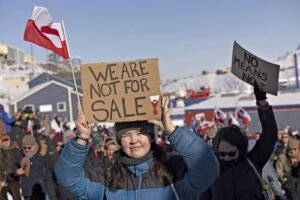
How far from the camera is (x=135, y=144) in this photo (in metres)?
3.08

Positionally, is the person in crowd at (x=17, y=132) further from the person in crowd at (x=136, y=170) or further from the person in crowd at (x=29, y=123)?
the person in crowd at (x=136, y=170)

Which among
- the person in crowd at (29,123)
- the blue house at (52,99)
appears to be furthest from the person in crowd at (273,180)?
the blue house at (52,99)

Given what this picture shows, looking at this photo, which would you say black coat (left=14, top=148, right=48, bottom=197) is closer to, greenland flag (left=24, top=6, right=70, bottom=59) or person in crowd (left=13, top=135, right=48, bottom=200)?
person in crowd (left=13, top=135, right=48, bottom=200)

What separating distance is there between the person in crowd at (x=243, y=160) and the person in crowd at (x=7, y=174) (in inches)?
217

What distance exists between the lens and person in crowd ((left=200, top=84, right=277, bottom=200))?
13.4 feet

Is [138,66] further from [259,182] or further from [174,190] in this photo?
[259,182]

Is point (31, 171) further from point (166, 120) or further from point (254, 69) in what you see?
point (166, 120)

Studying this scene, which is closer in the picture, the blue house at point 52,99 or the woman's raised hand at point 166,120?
the woman's raised hand at point 166,120

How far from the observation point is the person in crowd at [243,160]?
4.08m

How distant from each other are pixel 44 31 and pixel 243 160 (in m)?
1.99

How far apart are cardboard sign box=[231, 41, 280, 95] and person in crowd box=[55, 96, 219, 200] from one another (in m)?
1.52

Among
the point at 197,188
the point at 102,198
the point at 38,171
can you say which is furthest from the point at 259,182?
the point at 38,171

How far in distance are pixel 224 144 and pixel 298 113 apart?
24688mm

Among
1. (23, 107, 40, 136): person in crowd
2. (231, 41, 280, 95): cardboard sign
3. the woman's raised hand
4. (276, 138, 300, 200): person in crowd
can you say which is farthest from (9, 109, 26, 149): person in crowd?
the woman's raised hand
